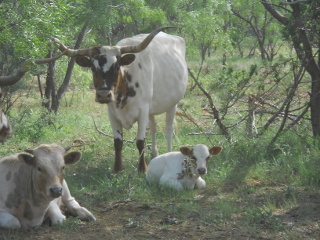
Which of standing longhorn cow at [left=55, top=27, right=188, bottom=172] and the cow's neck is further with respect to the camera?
the cow's neck

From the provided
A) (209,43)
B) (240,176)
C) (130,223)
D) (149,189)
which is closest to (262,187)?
(240,176)

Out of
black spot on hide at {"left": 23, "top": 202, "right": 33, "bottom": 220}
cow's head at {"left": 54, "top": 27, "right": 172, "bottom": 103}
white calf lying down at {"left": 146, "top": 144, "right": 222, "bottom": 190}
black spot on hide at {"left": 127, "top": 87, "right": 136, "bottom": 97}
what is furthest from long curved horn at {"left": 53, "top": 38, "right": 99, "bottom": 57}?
black spot on hide at {"left": 23, "top": 202, "right": 33, "bottom": 220}

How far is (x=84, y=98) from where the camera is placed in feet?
64.4

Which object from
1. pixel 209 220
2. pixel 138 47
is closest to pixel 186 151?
pixel 209 220

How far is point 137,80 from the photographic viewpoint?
30.9 ft

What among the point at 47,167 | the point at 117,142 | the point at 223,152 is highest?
the point at 47,167

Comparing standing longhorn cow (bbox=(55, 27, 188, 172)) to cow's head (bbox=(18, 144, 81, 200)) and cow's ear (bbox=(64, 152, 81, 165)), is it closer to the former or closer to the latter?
cow's ear (bbox=(64, 152, 81, 165))

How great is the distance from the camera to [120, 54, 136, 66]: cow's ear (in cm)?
903

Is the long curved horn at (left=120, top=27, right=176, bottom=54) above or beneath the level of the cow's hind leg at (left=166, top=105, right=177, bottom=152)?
above

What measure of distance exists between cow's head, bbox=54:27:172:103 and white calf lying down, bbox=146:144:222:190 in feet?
4.27

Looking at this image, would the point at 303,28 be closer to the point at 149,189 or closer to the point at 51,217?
the point at 149,189

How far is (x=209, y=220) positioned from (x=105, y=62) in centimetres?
331

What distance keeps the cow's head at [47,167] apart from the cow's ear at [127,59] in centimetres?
A: 298

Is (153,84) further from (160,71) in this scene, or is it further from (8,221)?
(8,221)
